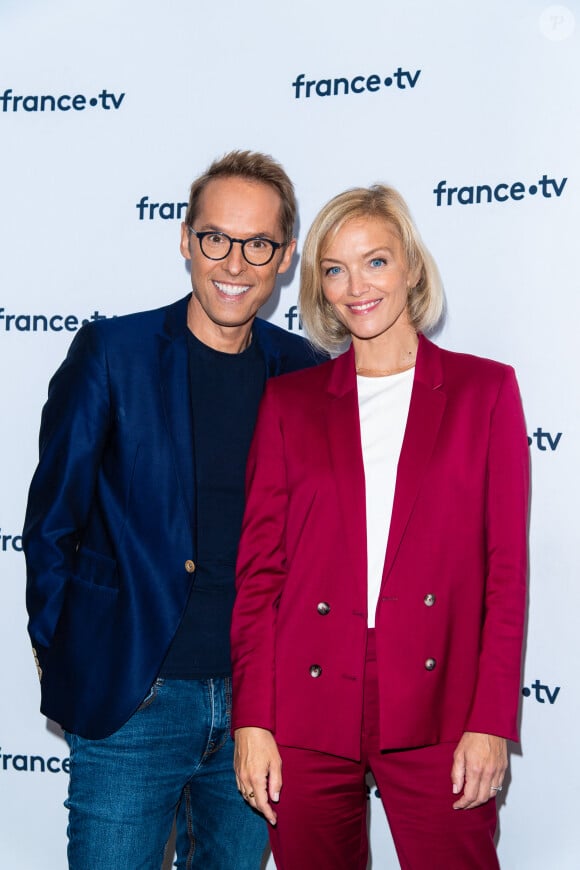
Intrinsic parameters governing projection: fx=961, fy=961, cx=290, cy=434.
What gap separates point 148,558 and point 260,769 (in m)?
0.55

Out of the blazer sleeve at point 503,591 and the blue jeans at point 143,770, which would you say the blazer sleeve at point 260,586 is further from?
the blazer sleeve at point 503,591

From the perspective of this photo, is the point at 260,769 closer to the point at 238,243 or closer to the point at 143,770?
the point at 143,770

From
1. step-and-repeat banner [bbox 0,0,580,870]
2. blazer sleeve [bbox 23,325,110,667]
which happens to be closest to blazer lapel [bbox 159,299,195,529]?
blazer sleeve [bbox 23,325,110,667]

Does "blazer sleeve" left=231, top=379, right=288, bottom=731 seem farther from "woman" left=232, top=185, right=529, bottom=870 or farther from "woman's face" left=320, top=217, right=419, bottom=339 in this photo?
"woman's face" left=320, top=217, right=419, bottom=339

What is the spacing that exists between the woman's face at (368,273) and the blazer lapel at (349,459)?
0.12 metres

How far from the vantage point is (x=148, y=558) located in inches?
89.7

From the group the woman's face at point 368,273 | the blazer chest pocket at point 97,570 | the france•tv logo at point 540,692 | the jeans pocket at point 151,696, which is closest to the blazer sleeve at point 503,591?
the woman's face at point 368,273

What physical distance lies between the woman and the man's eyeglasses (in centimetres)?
47

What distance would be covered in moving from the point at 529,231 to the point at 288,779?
180 cm

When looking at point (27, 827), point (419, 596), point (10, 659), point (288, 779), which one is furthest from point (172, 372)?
point (27, 827)

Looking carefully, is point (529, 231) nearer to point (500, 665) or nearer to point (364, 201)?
point (364, 201)

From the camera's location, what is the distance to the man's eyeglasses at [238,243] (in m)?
2.43

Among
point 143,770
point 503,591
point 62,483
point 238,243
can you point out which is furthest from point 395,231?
point 143,770

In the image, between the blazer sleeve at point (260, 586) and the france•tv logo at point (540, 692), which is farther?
the france•tv logo at point (540, 692)
